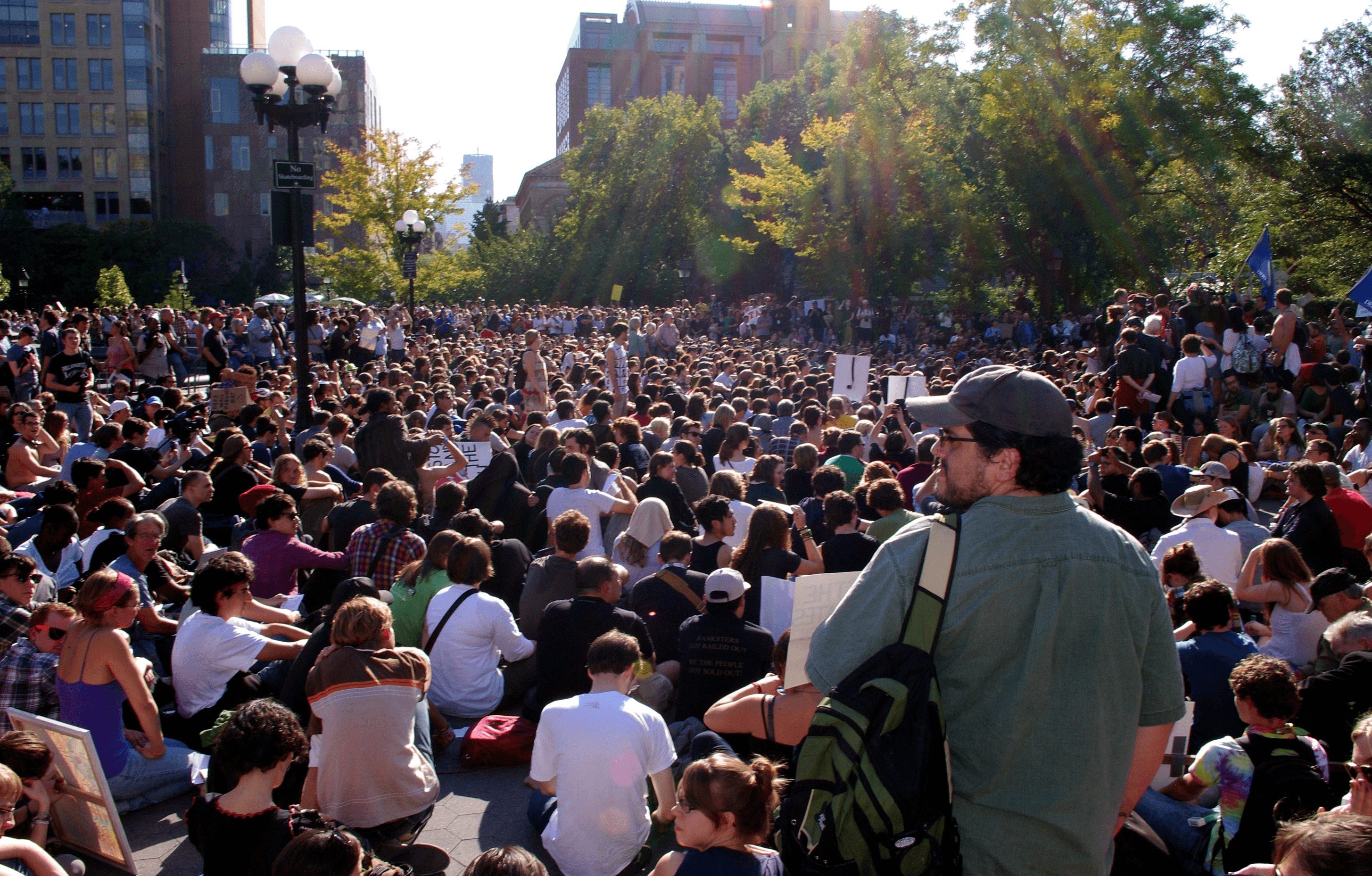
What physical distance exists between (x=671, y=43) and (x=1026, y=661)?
105127 mm

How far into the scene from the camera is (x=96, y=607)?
4773 millimetres

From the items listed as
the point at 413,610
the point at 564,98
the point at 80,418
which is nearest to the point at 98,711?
the point at 413,610

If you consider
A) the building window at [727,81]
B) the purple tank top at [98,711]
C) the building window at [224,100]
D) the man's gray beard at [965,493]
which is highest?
the building window at [727,81]

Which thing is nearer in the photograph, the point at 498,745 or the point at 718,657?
the point at 718,657

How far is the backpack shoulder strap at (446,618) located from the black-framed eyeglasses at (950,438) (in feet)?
13.4

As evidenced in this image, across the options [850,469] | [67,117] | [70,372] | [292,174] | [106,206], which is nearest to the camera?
[850,469]

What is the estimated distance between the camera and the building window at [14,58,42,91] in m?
73.9

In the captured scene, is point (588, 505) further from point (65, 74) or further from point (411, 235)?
point (65, 74)

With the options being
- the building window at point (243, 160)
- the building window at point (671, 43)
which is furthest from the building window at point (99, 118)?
the building window at point (671, 43)

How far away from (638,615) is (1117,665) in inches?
155

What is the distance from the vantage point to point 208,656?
5.28m

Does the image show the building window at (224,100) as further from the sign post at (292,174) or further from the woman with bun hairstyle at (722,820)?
the woman with bun hairstyle at (722,820)

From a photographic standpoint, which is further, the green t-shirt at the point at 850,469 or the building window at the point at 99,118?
the building window at the point at 99,118

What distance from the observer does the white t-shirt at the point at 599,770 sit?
13.6 feet
